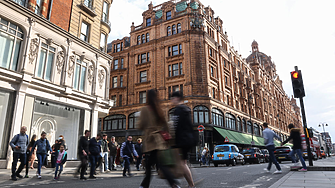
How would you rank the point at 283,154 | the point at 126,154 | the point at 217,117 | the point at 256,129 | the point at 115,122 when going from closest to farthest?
the point at 126,154
the point at 283,154
the point at 217,117
the point at 115,122
the point at 256,129

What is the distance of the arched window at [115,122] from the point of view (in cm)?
3341

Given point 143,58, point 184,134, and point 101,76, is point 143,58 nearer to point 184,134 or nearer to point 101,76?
point 101,76

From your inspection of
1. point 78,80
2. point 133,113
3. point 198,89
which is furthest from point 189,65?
point 78,80

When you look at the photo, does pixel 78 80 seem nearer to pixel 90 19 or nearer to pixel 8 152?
pixel 90 19

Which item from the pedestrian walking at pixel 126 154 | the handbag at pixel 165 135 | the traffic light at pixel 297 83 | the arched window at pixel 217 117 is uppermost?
the arched window at pixel 217 117

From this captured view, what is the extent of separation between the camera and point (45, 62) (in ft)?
46.9

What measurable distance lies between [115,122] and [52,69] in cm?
2055

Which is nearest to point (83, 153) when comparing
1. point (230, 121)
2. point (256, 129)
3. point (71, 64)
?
point (71, 64)

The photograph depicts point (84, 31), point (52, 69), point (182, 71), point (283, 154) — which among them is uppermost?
point (182, 71)

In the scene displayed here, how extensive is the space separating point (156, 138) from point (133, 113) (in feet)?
96.2

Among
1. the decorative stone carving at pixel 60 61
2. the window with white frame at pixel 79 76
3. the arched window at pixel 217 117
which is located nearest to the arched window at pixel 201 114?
the arched window at pixel 217 117

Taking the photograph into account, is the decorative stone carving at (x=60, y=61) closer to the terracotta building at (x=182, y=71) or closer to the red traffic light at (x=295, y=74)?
the red traffic light at (x=295, y=74)

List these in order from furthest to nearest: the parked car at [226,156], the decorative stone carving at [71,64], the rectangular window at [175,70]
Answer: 1. the rectangular window at [175,70]
2. the parked car at [226,156]
3. the decorative stone carving at [71,64]

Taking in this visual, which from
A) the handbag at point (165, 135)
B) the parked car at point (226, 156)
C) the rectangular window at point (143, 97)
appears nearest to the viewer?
the handbag at point (165, 135)
